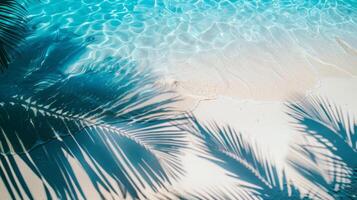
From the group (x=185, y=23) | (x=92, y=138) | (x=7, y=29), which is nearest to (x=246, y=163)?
(x=92, y=138)

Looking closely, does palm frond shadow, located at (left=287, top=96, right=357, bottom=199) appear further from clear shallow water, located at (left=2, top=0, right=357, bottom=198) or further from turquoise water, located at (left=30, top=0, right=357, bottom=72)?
turquoise water, located at (left=30, top=0, right=357, bottom=72)

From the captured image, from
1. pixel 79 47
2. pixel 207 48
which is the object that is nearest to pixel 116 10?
pixel 79 47

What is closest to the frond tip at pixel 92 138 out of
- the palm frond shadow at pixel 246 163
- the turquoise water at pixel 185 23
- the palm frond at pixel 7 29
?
the palm frond shadow at pixel 246 163

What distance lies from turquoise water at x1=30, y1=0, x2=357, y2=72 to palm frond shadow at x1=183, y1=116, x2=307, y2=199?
2377 millimetres

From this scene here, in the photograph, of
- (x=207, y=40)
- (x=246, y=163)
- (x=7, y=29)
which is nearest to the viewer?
(x=246, y=163)

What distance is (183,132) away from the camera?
349 centimetres

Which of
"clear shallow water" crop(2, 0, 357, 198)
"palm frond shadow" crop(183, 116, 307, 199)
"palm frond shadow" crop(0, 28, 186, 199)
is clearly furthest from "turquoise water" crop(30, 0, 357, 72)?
"palm frond shadow" crop(183, 116, 307, 199)

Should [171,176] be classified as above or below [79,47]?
below

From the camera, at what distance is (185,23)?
6.43m

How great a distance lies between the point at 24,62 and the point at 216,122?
3887mm

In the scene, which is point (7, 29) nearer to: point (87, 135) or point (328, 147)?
point (87, 135)

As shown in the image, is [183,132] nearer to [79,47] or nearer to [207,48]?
[207,48]

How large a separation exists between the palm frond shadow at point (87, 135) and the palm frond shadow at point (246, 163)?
393 mm

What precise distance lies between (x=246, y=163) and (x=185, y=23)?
4.51 metres
